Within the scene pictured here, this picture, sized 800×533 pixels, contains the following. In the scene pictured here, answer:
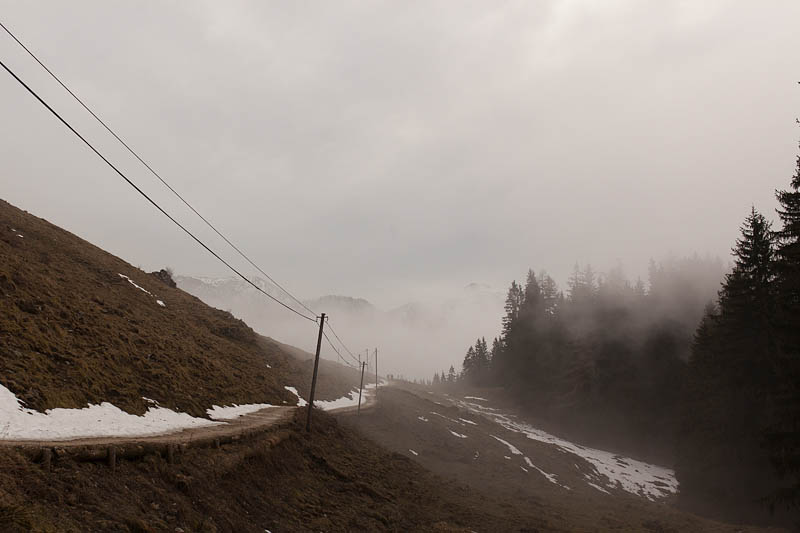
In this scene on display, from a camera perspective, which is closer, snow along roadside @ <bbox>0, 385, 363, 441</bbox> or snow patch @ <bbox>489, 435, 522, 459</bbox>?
snow along roadside @ <bbox>0, 385, 363, 441</bbox>

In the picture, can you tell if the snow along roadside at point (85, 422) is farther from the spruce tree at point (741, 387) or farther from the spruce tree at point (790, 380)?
the spruce tree at point (741, 387)

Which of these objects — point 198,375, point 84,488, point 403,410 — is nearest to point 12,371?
point 84,488

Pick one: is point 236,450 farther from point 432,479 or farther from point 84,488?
point 432,479

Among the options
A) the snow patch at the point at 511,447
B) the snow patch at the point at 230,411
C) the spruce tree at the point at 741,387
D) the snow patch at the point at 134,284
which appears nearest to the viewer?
the snow patch at the point at 230,411

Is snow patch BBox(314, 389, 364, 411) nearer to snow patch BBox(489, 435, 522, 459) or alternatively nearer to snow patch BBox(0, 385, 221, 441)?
snow patch BBox(489, 435, 522, 459)

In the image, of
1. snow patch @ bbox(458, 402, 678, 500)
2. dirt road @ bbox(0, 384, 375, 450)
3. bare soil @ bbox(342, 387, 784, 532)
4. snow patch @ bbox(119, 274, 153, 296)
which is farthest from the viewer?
snow patch @ bbox(458, 402, 678, 500)

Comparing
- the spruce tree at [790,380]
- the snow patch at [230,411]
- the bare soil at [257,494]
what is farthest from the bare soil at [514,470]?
the snow patch at [230,411]

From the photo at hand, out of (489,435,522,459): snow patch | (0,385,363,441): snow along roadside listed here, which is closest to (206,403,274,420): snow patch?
(0,385,363,441): snow along roadside

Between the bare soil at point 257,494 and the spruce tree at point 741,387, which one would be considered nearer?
the bare soil at point 257,494

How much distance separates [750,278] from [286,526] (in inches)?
1600

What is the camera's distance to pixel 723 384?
3688 centimetres

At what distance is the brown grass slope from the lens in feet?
53.6

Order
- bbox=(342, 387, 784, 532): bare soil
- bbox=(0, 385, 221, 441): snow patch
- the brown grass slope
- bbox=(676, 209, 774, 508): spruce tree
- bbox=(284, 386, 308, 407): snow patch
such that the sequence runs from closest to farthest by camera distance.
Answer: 1. bbox=(0, 385, 221, 441): snow patch
2. the brown grass slope
3. bbox=(342, 387, 784, 532): bare soil
4. bbox=(676, 209, 774, 508): spruce tree
5. bbox=(284, 386, 308, 407): snow patch

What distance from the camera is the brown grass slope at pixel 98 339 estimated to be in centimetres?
1634
